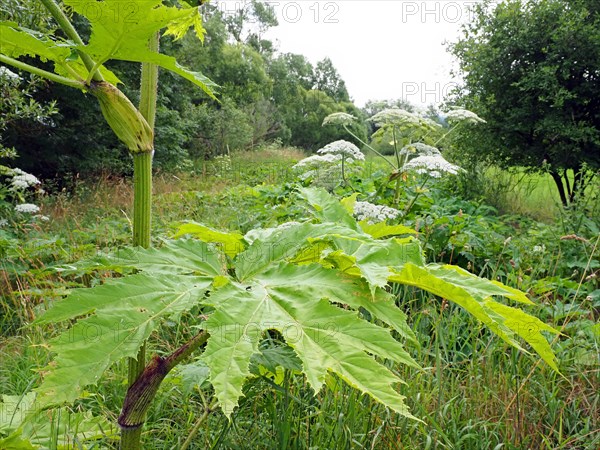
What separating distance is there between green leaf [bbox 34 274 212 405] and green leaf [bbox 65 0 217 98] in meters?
0.38

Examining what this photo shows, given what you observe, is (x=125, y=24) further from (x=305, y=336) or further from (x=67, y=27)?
(x=305, y=336)

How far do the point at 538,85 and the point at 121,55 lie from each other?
20.8 feet

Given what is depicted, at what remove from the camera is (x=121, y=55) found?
77 cm

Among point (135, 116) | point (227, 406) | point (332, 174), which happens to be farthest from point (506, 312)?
point (332, 174)

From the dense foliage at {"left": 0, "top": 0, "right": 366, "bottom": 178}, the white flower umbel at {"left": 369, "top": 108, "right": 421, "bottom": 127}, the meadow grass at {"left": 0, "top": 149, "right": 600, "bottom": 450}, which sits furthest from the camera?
the dense foliage at {"left": 0, "top": 0, "right": 366, "bottom": 178}

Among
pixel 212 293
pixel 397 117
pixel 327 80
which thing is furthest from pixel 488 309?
pixel 327 80

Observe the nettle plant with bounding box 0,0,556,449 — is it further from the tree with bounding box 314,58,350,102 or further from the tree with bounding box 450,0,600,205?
the tree with bounding box 314,58,350,102

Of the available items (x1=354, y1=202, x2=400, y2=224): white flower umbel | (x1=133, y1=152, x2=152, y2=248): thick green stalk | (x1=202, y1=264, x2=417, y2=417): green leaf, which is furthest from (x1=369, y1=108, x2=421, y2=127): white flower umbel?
(x1=202, y1=264, x2=417, y2=417): green leaf

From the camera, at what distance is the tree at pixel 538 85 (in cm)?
570

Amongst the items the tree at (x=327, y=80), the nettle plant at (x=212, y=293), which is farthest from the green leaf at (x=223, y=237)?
the tree at (x=327, y=80)

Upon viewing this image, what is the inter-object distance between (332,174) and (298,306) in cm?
431

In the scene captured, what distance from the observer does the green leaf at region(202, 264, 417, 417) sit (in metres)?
0.63

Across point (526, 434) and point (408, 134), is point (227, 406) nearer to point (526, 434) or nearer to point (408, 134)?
point (526, 434)

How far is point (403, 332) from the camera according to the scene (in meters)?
0.77
